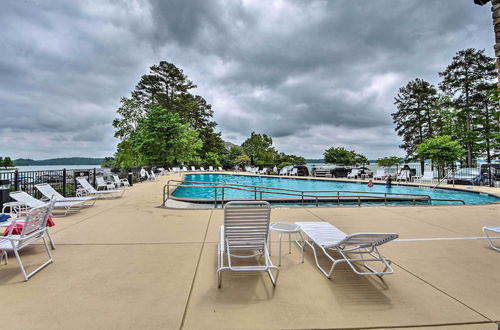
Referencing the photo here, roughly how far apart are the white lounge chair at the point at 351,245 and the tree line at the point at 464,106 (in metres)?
17.6

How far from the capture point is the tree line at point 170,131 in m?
27.1

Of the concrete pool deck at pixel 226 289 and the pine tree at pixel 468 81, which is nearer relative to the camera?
the concrete pool deck at pixel 226 289

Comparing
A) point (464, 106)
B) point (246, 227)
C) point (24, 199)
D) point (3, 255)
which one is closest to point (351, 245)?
point (246, 227)

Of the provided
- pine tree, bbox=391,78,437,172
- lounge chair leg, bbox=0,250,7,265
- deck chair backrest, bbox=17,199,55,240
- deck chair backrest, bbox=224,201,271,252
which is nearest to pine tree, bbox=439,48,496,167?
pine tree, bbox=391,78,437,172

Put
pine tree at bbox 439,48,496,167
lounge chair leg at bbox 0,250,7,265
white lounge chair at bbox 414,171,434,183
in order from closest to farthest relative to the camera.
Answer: lounge chair leg at bbox 0,250,7,265 < white lounge chair at bbox 414,171,434,183 < pine tree at bbox 439,48,496,167

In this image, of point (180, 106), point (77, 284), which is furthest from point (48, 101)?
point (77, 284)

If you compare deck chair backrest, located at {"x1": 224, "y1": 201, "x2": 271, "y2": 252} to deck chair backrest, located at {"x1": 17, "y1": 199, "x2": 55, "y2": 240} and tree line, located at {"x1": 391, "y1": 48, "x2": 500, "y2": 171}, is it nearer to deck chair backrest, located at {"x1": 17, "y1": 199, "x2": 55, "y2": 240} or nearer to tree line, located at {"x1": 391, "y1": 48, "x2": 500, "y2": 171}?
deck chair backrest, located at {"x1": 17, "y1": 199, "x2": 55, "y2": 240}

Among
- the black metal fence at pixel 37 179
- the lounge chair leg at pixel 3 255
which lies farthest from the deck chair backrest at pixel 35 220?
the black metal fence at pixel 37 179

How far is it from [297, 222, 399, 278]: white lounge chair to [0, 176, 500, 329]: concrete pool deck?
194mm

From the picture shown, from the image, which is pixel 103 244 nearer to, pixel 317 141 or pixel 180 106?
pixel 317 141

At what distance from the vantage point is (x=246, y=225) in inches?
110

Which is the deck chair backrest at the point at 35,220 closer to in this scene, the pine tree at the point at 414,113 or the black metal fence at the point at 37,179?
the black metal fence at the point at 37,179

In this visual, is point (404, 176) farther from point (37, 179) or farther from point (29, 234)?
point (37, 179)

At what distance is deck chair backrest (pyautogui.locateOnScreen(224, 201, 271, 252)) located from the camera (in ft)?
8.93
